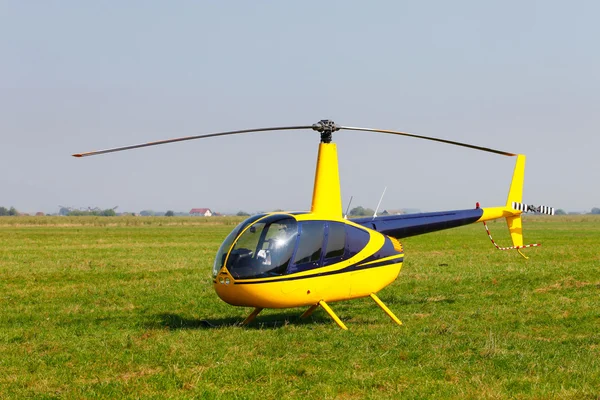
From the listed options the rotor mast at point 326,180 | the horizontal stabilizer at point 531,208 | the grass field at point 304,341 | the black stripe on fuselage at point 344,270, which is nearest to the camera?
the grass field at point 304,341

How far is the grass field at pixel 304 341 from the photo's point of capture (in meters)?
8.07

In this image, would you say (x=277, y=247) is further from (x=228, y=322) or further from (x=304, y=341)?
(x=228, y=322)

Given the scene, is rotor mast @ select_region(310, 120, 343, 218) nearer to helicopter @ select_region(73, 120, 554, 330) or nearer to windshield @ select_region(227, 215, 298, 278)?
helicopter @ select_region(73, 120, 554, 330)

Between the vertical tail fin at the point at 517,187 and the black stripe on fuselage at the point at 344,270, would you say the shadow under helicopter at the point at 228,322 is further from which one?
the vertical tail fin at the point at 517,187

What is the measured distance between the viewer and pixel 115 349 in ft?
33.6

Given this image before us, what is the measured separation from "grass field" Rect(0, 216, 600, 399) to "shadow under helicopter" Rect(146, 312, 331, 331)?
37 millimetres

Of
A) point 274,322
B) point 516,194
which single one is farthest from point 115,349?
point 516,194

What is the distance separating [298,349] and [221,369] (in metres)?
1.62

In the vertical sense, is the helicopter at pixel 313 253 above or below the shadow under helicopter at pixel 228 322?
above

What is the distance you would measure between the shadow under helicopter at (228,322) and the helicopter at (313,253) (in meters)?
0.30

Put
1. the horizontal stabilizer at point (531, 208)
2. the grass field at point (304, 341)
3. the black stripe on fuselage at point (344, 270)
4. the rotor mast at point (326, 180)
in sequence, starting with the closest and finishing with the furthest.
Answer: the grass field at point (304, 341)
the black stripe on fuselage at point (344, 270)
the rotor mast at point (326, 180)
the horizontal stabilizer at point (531, 208)

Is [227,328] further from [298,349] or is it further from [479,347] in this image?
[479,347]

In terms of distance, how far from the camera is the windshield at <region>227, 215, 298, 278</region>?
36.3 feet

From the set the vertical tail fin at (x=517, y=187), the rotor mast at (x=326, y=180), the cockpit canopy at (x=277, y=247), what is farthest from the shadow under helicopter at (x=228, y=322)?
the vertical tail fin at (x=517, y=187)
